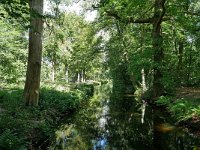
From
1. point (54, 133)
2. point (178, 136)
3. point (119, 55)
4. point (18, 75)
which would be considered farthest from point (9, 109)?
point (119, 55)

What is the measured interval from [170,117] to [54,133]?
6001 millimetres

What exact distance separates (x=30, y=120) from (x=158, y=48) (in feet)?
35.0

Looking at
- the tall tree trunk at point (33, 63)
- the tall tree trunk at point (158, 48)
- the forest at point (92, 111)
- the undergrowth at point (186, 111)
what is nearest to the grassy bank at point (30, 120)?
the forest at point (92, 111)

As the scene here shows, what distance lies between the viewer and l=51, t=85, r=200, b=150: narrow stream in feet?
31.9

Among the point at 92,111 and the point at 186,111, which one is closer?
the point at 186,111

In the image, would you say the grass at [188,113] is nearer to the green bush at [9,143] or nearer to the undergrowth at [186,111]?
the undergrowth at [186,111]

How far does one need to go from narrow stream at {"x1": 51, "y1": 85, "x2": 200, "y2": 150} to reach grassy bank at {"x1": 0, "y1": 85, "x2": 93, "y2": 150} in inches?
22.4

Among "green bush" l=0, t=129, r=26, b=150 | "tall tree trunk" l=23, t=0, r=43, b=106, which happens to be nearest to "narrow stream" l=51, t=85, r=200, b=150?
"tall tree trunk" l=23, t=0, r=43, b=106

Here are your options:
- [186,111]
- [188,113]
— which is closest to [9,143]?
[188,113]

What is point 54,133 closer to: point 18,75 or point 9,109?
point 9,109

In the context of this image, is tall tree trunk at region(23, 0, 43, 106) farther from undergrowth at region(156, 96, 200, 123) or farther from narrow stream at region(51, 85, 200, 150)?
undergrowth at region(156, 96, 200, 123)

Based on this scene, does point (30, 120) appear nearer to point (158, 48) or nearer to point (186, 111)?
point (186, 111)

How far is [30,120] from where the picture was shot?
1041 centimetres

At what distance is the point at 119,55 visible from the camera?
3234 centimetres
